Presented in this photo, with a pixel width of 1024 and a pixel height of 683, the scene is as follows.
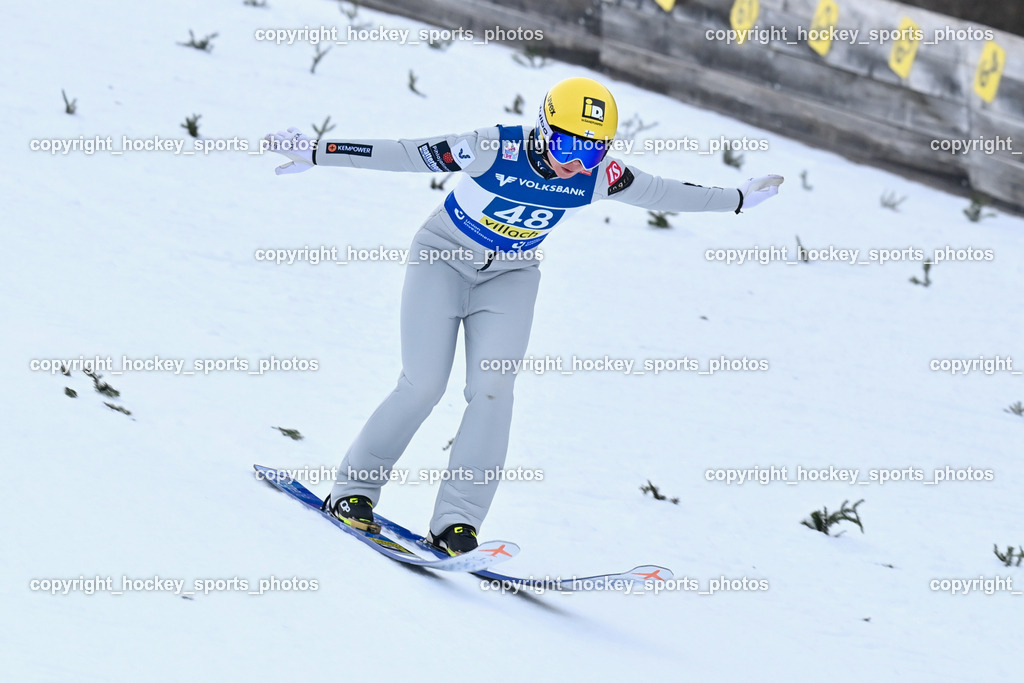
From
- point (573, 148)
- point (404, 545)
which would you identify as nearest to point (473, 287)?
point (573, 148)

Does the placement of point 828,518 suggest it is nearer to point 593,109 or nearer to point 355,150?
point 593,109

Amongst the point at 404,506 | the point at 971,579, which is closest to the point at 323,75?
the point at 404,506

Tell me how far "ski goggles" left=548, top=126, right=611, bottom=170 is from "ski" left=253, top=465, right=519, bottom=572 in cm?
147

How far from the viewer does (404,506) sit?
509cm

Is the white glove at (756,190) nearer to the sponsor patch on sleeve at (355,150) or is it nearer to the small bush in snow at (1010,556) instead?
the sponsor patch on sleeve at (355,150)

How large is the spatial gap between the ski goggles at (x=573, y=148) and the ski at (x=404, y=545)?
1.47 m

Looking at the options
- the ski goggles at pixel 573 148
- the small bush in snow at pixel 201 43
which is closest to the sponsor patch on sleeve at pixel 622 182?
the ski goggles at pixel 573 148

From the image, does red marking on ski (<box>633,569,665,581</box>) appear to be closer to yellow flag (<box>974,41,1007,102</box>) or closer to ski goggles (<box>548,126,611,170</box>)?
ski goggles (<box>548,126,611,170</box>)

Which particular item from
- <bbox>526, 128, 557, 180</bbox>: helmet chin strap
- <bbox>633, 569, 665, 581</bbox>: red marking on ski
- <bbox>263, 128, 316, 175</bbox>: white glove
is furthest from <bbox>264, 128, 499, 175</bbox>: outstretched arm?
<bbox>633, 569, 665, 581</bbox>: red marking on ski

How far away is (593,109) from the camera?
4.15 meters

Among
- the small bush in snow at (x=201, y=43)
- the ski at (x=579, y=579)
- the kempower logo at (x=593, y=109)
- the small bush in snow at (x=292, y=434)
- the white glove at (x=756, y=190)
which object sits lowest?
the small bush in snow at (x=292, y=434)

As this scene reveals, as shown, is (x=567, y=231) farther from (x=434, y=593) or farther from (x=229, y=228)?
(x=434, y=593)

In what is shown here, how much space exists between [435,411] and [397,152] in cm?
204

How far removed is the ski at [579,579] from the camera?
4.01 meters
